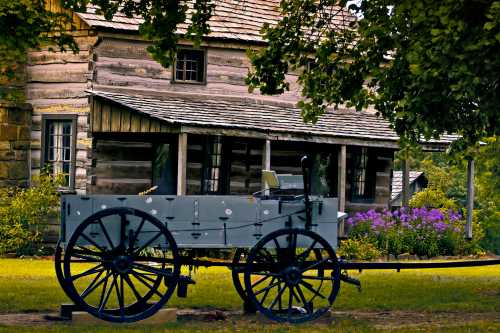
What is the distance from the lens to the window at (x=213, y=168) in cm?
2739

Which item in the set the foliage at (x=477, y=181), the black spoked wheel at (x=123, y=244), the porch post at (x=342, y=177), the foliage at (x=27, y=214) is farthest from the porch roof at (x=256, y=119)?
the black spoked wheel at (x=123, y=244)

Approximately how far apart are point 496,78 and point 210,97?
14640mm

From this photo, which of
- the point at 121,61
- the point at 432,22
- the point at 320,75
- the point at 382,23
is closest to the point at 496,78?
the point at 432,22

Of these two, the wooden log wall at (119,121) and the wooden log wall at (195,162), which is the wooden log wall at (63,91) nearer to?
the wooden log wall at (119,121)

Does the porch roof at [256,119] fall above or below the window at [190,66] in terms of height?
below

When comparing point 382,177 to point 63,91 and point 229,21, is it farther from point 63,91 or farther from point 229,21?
point 63,91

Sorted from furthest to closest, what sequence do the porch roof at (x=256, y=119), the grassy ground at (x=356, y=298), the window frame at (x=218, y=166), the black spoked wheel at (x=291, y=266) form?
1. the window frame at (x=218, y=166)
2. the porch roof at (x=256, y=119)
3. the grassy ground at (x=356, y=298)
4. the black spoked wheel at (x=291, y=266)

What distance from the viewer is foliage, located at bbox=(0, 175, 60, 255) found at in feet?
81.8

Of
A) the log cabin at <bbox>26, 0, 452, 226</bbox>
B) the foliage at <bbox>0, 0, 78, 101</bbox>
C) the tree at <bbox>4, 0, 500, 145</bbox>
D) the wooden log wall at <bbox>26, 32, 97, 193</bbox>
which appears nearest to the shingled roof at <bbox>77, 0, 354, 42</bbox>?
the log cabin at <bbox>26, 0, 452, 226</bbox>

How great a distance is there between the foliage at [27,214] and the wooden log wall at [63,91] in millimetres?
772

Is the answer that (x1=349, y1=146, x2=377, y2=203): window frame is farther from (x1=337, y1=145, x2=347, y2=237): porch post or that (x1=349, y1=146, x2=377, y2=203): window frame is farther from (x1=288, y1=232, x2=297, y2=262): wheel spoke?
(x1=288, y1=232, x2=297, y2=262): wheel spoke

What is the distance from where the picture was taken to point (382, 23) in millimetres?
17438

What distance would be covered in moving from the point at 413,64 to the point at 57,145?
13427 mm

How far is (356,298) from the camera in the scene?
50.7ft
